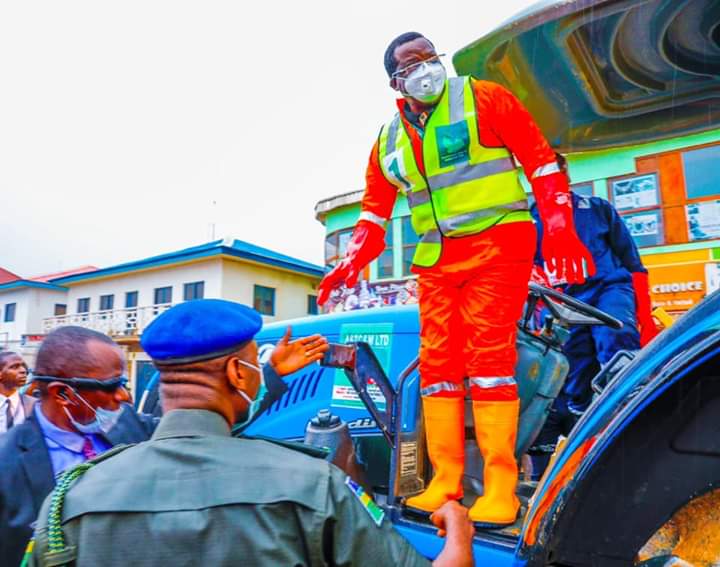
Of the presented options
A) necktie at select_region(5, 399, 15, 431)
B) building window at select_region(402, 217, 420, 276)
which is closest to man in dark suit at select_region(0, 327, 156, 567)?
necktie at select_region(5, 399, 15, 431)

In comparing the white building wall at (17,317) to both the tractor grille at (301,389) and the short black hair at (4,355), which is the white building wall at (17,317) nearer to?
the short black hair at (4,355)

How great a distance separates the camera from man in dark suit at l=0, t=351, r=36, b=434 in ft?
13.3

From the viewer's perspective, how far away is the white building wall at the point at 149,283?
20781 mm

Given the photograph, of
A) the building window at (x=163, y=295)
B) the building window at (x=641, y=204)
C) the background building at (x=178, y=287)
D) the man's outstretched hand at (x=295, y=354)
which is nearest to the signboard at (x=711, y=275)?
the building window at (x=641, y=204)

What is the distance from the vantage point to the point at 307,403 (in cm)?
319

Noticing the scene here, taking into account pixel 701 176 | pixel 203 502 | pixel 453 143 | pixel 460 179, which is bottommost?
pixel 203 502

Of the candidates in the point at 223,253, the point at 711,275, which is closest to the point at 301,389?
the point at 711,275

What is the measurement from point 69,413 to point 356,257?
4.04 feet

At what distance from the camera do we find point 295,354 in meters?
1.99

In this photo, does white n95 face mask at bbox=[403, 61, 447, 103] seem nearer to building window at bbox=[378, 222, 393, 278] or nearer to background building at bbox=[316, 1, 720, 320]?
background building at bbox=[316, 1, 720, 320]

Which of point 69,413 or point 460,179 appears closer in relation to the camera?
point 69,413

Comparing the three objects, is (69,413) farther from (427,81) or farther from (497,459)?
(427,81)

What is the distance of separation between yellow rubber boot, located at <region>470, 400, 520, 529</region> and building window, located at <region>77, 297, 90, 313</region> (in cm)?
2655

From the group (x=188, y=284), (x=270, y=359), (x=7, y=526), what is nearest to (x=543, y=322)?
(x=270, y=359)
